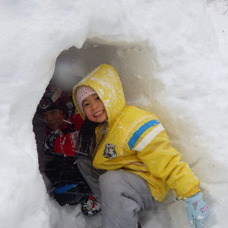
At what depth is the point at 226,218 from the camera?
1.38m

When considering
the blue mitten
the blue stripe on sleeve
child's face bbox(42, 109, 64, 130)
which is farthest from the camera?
child's face bbox(42, 109, 64, 130)

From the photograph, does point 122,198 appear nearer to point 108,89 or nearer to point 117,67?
point 108,89

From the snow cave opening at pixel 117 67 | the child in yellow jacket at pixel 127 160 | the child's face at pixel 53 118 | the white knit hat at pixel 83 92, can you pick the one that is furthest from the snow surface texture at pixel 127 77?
the child's face at pixel 53 118

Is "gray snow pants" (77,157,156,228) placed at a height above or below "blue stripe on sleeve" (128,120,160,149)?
below

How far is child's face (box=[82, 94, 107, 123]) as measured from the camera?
1612 millimetres

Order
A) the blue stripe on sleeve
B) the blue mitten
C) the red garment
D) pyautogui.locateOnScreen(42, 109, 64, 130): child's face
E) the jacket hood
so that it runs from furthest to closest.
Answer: pyautogui.locateOnScreen(42, 109, 64, 130): child's face, the red garment, the jacket hood, the blue stripe on sleeve, the blue mitten

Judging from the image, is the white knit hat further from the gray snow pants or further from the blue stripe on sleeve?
the gray snow pants

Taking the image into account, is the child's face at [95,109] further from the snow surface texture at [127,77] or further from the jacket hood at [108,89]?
the snow surface texture at [127,77]

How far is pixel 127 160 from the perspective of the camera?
157 cm

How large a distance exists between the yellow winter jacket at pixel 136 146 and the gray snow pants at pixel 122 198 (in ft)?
0.18

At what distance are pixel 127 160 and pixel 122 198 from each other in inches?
9.2

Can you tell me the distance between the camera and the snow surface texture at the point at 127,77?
1.13 metres

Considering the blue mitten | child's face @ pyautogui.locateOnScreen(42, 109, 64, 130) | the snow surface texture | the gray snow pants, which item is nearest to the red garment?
child's face @ pyautogui.locateOnScreen(42, 109, 64, 130)

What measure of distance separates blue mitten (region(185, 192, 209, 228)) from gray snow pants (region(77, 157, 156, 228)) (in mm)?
242
